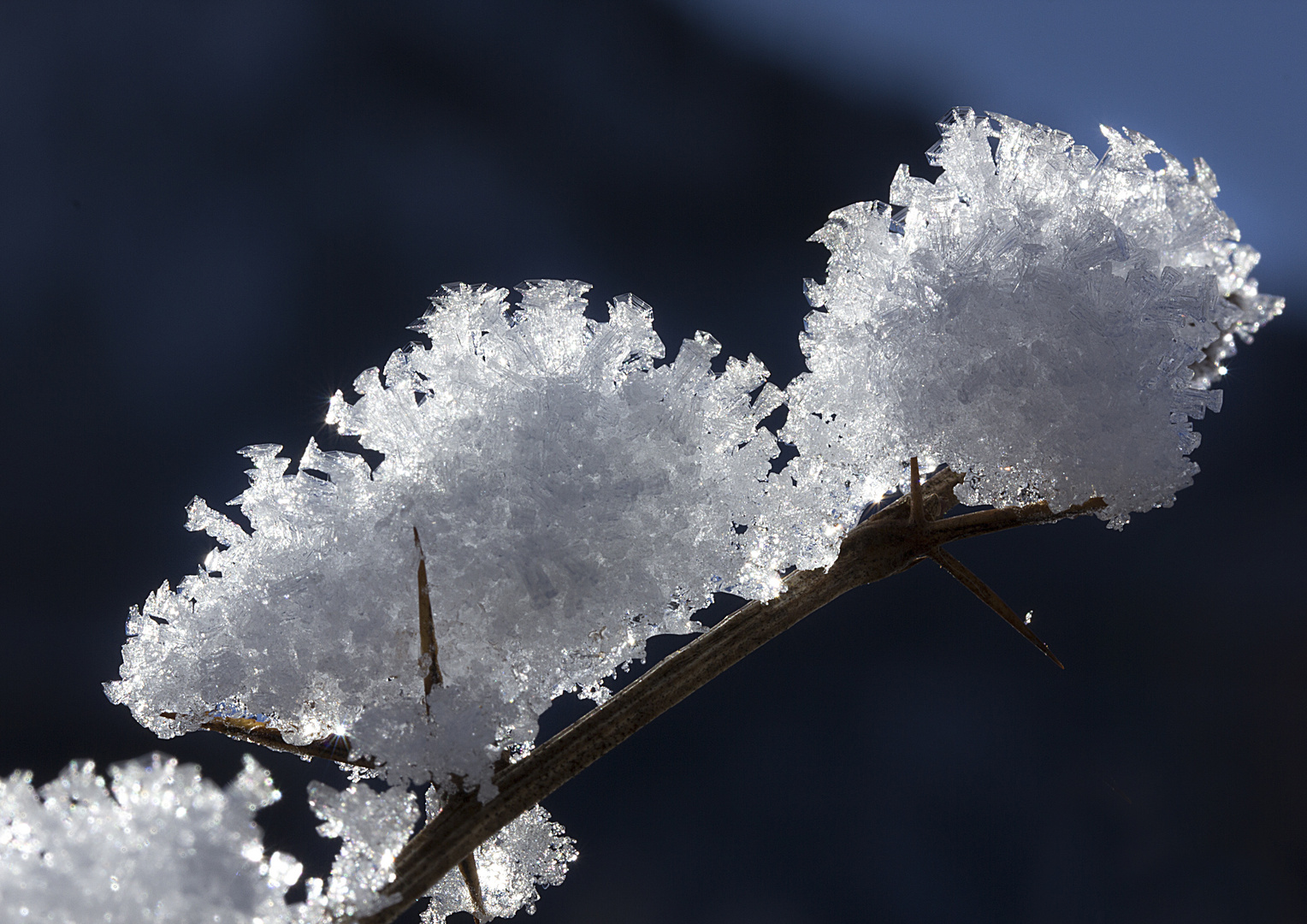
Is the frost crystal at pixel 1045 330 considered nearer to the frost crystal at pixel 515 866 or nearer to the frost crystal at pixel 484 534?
the frost crystal at pixel 484 534

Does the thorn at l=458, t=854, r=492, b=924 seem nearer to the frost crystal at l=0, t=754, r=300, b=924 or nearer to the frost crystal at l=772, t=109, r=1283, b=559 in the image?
the frost crystal at l=0, t=754, r=300, b=924

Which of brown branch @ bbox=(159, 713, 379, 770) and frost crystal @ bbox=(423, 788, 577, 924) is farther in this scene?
frost crystal @ bbox=(423, 788, 577, 924)

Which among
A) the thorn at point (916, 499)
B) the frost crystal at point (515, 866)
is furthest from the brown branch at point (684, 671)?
the frost crystal at point (515, 866)

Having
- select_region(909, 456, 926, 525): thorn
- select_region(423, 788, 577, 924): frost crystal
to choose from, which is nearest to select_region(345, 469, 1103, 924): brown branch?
select_region(909, 456, 926, 525): thorn

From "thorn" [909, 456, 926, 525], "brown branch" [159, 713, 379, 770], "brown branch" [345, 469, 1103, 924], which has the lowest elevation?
"brown branch" [345, 469, 1103, 924]

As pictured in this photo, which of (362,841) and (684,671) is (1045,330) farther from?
(362,841)

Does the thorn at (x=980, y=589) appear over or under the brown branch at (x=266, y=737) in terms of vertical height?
under

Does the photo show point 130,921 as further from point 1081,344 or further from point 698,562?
point 1081,344

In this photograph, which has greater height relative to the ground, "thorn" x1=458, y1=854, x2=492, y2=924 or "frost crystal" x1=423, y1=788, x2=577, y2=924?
"frost crystal" x1=423, y1=788, x2=577, y2=924
